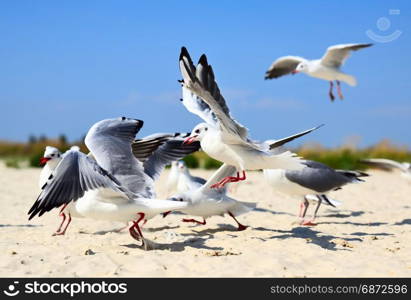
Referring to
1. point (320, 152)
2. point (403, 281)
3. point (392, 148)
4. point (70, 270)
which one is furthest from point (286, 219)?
point (392, 148)

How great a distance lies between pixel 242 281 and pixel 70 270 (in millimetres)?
1533

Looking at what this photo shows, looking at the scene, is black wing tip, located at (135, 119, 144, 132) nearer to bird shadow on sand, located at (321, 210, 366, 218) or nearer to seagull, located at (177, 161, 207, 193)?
seagull, located at (177, 161, 207, 193)

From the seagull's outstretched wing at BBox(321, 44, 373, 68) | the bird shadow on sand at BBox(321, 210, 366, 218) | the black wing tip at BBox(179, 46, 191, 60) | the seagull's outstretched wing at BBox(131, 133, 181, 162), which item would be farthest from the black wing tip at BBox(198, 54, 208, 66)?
the seagull's outstretched wing at BBox(321, 44, 373, 68)

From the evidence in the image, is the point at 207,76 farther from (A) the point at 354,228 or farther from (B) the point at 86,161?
(A) the point at 354,228

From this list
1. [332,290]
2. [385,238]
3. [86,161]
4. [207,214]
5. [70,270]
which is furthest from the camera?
[207,214]

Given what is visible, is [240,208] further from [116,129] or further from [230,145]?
[116,129]

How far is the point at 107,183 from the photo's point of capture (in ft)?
18.7

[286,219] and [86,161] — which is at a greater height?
[86,161]

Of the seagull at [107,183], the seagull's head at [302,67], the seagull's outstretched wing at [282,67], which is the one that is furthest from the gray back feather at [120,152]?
the seagull's outstretched wing at [282,67]

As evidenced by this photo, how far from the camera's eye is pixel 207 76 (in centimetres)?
579

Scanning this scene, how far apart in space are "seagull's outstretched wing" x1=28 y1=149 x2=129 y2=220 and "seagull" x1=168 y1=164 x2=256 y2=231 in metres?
1.60

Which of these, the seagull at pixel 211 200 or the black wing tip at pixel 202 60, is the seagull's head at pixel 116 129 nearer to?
the seagull at pixel 211 200

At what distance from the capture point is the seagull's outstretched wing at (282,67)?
1455cm

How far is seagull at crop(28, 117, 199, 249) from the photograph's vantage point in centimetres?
552
